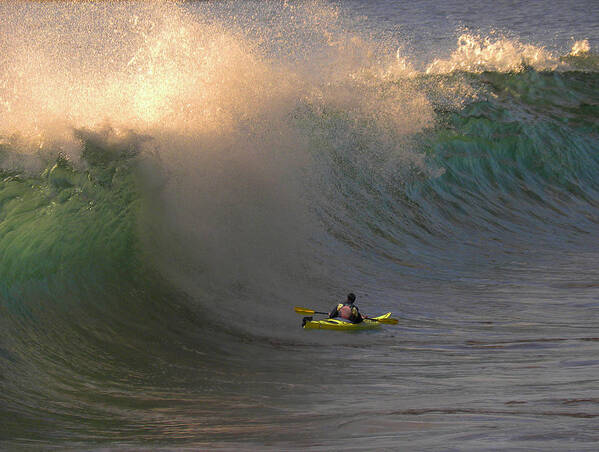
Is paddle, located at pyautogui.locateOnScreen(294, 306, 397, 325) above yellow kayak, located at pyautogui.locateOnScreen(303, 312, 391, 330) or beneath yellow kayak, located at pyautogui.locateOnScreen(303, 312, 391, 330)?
above

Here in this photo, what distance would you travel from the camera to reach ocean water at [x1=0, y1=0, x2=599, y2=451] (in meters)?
4.68

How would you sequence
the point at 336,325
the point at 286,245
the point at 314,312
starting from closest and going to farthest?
the point at 336,325 < the point at 314,312 < the point at 286,245

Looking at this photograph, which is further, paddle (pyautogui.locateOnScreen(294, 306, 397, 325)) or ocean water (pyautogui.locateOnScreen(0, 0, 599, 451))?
paddle (pyautogui.locateOnScreen(294, 306, 397, 325))

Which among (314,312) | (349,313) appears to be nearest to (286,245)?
(314,312)

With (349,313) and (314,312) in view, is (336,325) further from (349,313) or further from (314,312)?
(314,312)

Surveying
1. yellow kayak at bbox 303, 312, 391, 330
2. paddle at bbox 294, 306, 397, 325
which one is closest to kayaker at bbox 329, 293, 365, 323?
yellow kayak at bbox 303, 312, 391, 330

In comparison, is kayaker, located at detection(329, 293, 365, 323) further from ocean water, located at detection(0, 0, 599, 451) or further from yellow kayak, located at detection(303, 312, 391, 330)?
ocean water, located at detection(0, 0, 599, 451)

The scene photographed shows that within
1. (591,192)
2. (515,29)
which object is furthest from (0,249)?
(515,29)

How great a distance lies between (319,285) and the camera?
26.0 feet

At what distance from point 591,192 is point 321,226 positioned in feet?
16.8

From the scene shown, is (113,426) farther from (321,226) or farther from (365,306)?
(321,226)

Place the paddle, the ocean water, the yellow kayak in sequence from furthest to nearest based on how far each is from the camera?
the paddle
the yellow kayak
the ocean water

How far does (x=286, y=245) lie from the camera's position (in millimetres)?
8656

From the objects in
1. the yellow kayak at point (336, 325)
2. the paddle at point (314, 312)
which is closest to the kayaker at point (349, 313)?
the yellow kayak at point (336, 325)
